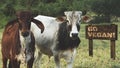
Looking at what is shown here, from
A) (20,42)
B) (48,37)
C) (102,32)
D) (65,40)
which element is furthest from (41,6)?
(20,42)

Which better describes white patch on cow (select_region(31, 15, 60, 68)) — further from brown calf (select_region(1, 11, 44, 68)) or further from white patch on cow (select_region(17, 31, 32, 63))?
white patch on cow (select_region(17, 31, 32, 63))

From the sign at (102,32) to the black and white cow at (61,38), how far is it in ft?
14.8

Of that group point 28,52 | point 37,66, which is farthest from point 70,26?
point 37,66

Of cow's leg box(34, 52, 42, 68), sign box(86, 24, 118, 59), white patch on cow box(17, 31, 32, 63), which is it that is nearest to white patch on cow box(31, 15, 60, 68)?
cow's leg box(34, 52, 42, 68)

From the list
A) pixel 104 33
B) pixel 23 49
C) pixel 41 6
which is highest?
pixel 23 49

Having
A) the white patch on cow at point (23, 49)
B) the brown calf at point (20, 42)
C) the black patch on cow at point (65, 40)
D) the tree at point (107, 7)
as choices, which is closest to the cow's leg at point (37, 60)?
the black patch on cow at point (65, 40)

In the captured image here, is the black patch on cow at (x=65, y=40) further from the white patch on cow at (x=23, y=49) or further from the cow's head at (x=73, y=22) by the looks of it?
the white patch on cow at (x=23, y=49)

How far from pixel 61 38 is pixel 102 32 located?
18.9 feet

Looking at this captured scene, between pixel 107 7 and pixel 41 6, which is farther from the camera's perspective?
pixel 107 7

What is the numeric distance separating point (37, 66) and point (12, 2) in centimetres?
962

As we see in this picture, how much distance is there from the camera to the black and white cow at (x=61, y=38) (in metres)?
11.9

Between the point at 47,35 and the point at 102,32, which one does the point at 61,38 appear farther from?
the point at 102,32

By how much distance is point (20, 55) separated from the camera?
35.1 ft

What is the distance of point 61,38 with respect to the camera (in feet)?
42.2
